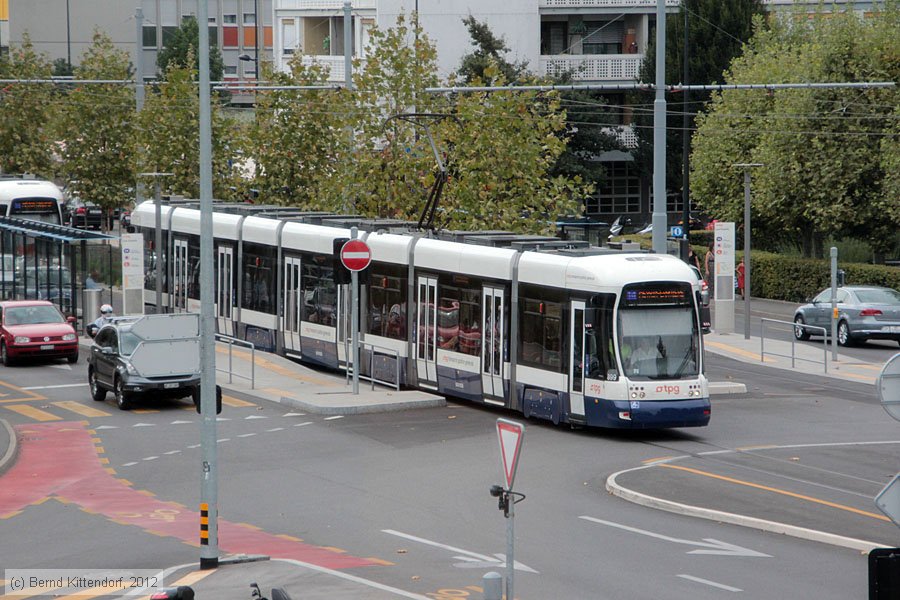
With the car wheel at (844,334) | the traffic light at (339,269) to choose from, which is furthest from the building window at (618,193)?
the traffic light at (339,269)

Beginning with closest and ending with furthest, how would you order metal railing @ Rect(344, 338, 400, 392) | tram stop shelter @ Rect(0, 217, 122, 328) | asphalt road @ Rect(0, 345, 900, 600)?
asphalt road @ Rect(0, 345, 900, 600) → metal railing @ Rect(344, 338, 400, 392) → tram stop shelter @ Rect(0, 217, 122, 328)

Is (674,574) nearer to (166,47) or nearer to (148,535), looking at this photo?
(148,535)

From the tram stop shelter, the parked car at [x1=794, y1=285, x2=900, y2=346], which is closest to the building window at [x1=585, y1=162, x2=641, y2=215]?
the parked car at [x1=794, y1=285, x2=900, y2=346]

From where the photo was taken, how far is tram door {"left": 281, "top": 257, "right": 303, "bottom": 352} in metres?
32.2

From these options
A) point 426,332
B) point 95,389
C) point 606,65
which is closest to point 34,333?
point 95,389

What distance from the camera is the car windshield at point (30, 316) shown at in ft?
114

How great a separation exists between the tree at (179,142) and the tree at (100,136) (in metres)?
5.87

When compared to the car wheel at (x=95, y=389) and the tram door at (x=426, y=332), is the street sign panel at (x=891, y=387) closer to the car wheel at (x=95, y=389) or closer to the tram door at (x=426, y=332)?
the tram door at (x=426, y=332)

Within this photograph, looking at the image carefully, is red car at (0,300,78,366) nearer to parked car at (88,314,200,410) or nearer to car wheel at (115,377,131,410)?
parked car at (88,314,200,410)

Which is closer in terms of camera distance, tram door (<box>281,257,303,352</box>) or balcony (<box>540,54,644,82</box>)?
tram door (<box>281,257,303,352</box>)

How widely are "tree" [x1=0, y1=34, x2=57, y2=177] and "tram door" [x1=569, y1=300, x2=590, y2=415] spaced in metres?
43.2

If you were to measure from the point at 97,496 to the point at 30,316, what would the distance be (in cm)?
1652

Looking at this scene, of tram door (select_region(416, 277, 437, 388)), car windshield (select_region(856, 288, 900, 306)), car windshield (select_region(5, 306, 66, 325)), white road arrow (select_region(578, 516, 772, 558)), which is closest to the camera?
white road arrow (select_region(578, 516, 772, 558))

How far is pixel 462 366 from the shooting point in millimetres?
26188
